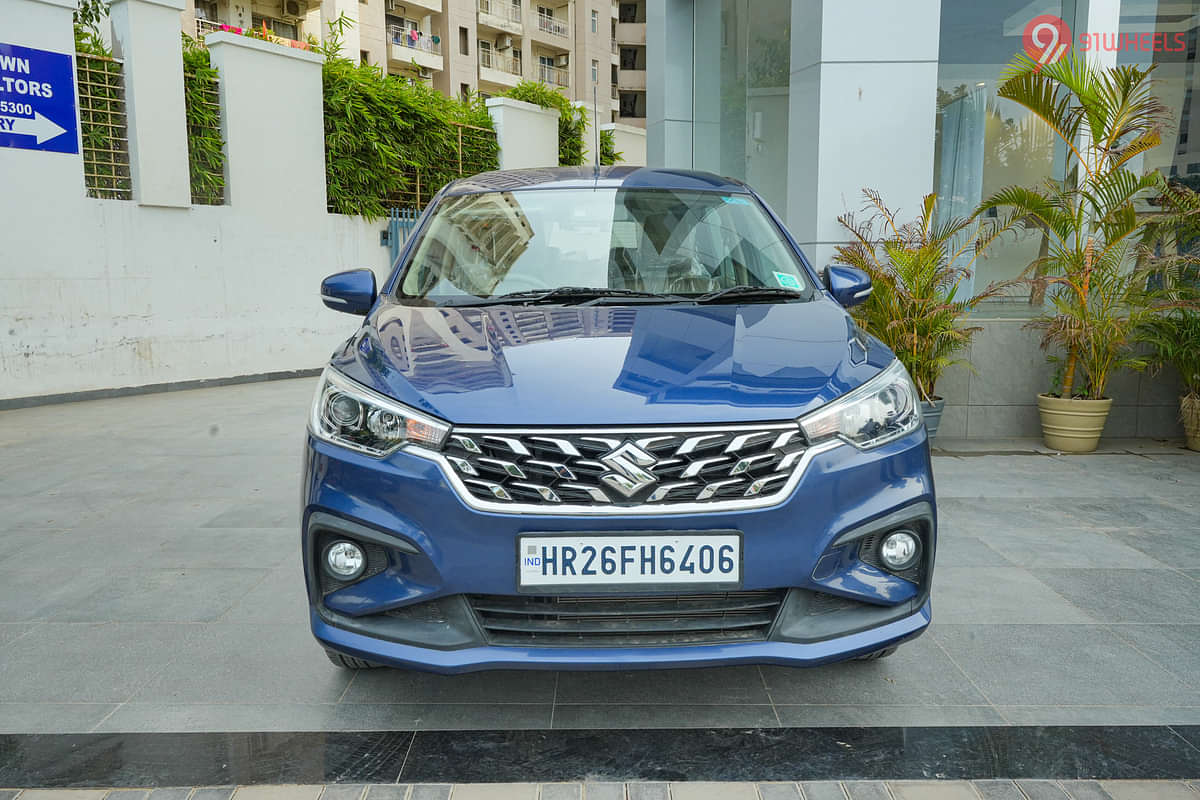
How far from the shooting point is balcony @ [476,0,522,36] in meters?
38.8

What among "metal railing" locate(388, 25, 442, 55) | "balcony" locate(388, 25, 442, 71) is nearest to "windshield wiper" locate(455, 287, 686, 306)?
"balcony" locate(388, 25, 442, 71)

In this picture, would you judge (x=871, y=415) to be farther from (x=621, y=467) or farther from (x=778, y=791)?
(x=778, y=791)

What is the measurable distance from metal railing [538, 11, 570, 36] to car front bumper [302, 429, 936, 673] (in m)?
43.1

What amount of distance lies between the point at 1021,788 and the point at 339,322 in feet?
33.8

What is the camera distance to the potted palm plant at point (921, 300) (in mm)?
5762

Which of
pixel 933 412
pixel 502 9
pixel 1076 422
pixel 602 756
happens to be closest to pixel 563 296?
pixel 602 756

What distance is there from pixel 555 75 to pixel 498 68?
169 inches

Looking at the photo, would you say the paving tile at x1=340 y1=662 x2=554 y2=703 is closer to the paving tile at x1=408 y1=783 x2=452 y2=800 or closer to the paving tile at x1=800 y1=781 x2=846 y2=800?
the paving tile at x1=408 y1=783 x2=452 y2=800

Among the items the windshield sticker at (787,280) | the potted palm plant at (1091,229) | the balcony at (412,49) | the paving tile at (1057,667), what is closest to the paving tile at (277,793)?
the paving tile at (1057,667)

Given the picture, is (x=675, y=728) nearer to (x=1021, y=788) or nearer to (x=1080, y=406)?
(x=1021, y=788)

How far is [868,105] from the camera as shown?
6562 millimetres

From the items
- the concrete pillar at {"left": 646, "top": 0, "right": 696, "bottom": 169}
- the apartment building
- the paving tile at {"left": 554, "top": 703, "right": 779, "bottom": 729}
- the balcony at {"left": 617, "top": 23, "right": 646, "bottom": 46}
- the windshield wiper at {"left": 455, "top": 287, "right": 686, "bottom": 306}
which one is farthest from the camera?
the balcony at {"left": 617, "top": 23, "right": 646, "bottom": 46}

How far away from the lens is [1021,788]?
85.9 inches

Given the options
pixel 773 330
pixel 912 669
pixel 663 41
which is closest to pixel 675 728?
pixel 912 669
